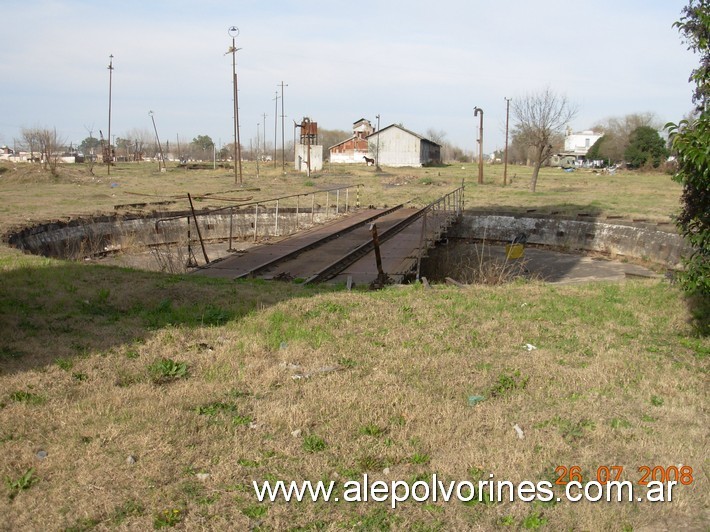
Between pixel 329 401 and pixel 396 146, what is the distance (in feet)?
224

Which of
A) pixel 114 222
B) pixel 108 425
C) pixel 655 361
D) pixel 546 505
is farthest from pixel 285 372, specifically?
pixel 114 222

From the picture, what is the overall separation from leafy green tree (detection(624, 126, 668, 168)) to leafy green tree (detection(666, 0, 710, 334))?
65912mm

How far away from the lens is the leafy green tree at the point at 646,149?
68.2 metres

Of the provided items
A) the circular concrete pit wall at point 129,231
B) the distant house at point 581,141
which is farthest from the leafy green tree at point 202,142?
the circular concrete pit wall at point 129,231

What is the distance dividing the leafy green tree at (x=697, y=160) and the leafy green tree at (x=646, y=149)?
216ft

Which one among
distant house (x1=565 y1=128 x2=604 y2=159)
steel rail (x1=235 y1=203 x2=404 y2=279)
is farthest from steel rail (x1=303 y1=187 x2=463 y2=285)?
distant house (x1=565 y1=128 x2=604 y2=159)

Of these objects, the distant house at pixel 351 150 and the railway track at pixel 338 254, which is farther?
the distant house at pixel 351 150

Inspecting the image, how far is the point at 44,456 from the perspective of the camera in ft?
15.0

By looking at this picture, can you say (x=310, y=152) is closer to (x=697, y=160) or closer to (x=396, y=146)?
(x=396, y=146)

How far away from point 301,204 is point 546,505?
27.6 meters

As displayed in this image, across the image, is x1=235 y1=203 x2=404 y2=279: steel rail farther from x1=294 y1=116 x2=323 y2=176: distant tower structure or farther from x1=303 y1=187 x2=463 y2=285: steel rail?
x1=294 y1=116 x2=323 y2=176: distant tower structure

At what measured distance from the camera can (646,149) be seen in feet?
230

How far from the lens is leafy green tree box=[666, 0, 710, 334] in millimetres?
6012

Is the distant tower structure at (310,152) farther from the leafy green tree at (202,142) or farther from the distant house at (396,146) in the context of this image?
the leafy green tree at (202,142)
